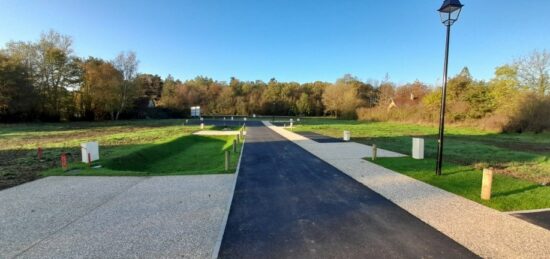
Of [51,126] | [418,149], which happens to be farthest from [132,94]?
[418,149]

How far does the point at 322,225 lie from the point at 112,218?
3.71 m

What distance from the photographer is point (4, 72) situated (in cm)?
3042

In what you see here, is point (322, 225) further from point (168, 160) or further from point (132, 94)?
point (132, 94)

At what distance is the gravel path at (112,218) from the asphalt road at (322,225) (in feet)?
1.66

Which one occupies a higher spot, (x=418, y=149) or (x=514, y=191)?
(x=418, y=149)

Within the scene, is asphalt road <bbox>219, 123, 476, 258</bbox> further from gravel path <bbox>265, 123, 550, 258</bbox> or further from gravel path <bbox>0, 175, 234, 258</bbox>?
gravel path <bbox>0, 175, 234, 258</bbox>

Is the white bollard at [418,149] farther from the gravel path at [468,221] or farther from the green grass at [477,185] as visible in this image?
the gravel path at [468,221]

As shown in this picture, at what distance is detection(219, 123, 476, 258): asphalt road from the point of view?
12.1ft

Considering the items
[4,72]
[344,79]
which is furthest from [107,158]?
[344,79]

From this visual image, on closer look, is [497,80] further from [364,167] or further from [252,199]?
[252,199]

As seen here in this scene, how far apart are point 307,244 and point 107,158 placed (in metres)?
10.1

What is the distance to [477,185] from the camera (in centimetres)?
688

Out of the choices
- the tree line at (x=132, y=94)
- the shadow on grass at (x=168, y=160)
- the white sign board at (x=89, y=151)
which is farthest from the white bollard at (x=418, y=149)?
the tree line at (x=132, y=94)

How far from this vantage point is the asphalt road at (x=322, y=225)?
3.68 meters
